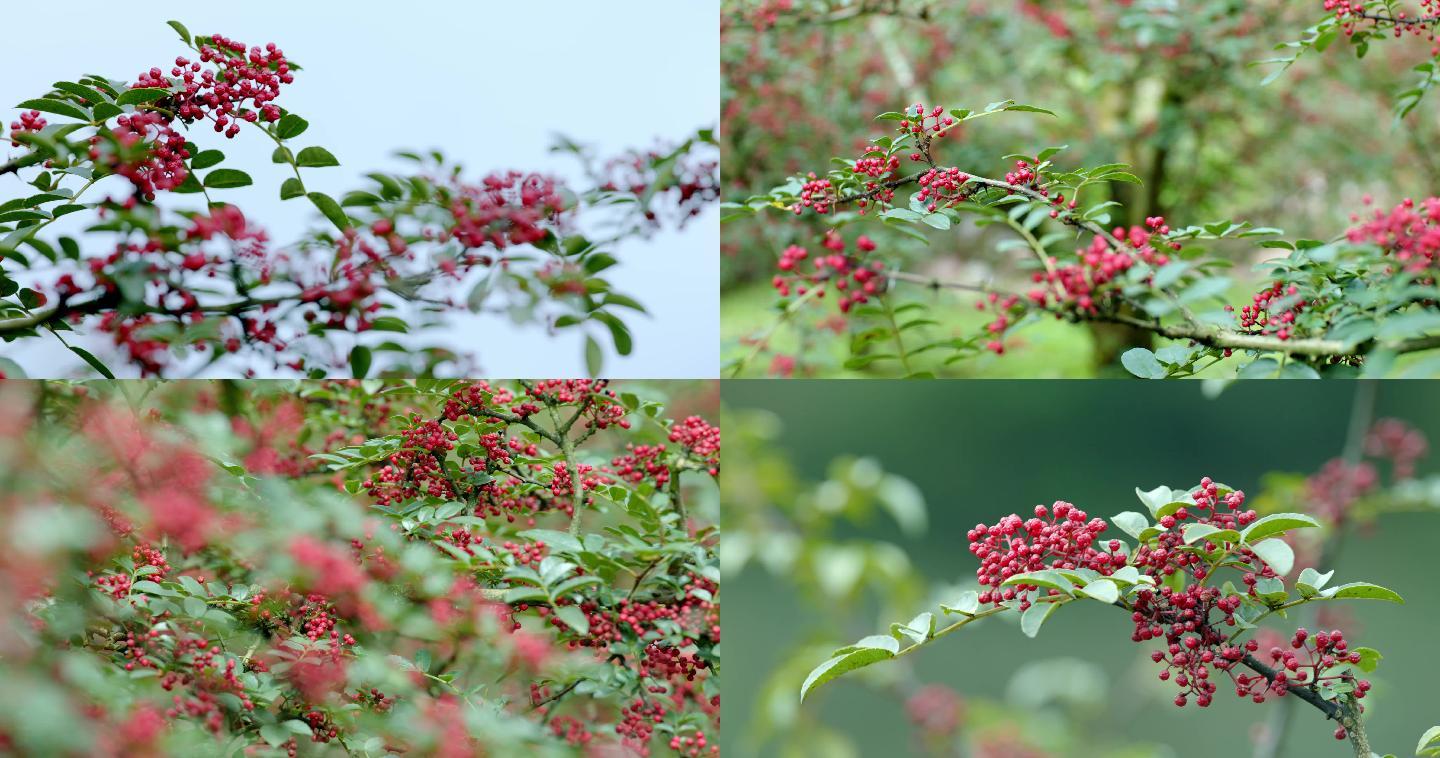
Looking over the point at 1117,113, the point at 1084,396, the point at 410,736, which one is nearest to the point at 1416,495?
the point at 1084,396

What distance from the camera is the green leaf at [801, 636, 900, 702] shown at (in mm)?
903

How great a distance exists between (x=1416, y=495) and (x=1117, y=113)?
2.19 meters

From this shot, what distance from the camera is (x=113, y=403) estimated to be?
1299 millimetres

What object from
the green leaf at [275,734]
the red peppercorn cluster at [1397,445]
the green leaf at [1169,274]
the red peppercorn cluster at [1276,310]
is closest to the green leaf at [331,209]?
the green leaf at [275,734]

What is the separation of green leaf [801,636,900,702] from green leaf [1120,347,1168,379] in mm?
358

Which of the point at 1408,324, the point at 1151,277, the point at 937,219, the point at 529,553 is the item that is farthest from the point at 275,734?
the point at 1408,324

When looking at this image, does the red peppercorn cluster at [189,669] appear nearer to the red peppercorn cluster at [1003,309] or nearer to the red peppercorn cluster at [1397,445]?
the red peppercorn cluster at [1003,309]

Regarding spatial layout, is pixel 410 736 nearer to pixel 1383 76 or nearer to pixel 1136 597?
pixel 1136 597

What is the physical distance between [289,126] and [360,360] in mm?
286

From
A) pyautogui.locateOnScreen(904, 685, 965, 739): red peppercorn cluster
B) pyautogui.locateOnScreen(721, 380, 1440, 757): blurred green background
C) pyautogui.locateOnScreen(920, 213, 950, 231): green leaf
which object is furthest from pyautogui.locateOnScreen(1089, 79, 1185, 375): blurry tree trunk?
pyautogui.locateOnScreen(920, 213, 950, 231): green leaf

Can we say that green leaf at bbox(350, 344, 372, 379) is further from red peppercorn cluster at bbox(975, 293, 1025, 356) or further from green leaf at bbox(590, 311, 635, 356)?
red peppercorn cluster at bbox(975, 293, 1025, 356)

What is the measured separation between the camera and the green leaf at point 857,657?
903 mm

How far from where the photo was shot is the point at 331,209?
1113 mm

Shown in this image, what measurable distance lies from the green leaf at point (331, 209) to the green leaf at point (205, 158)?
0.12m
